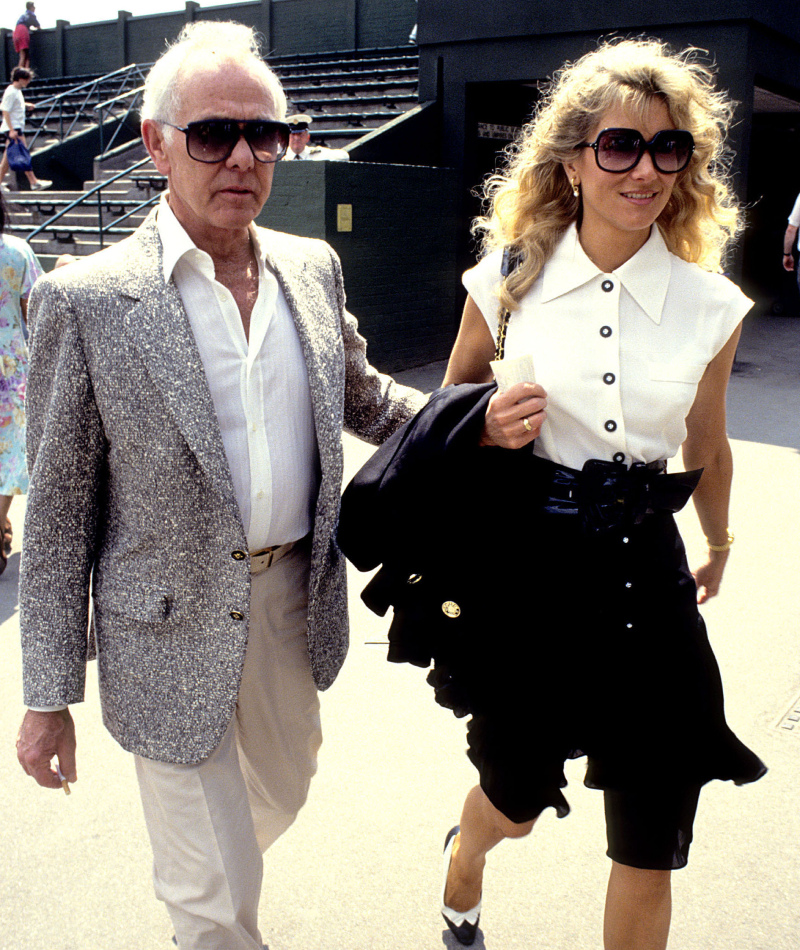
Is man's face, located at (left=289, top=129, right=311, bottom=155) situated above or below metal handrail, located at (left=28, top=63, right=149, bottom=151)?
below

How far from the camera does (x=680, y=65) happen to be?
2338mm

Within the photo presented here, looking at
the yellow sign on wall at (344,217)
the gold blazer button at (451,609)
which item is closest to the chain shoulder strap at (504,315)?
the gold blazer button at (451,609)

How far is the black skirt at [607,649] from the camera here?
2.25 meters

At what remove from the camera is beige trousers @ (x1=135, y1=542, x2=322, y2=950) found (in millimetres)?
2207

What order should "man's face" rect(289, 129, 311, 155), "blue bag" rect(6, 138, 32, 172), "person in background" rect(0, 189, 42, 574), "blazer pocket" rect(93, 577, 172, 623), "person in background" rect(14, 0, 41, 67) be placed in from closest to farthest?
"blazer pocket" rect(93, 577, 172, 623) < "person in background" rect(0, 189, 42, 574) < "man's face" rect(289, 129, 311, 155) < "blue bag" rect(6, 138, 32, 172) < "person in background" rect(14, 0, 41, 67)

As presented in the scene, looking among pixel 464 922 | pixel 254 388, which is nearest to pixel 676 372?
pixel 254 388

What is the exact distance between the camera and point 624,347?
90.4 inches

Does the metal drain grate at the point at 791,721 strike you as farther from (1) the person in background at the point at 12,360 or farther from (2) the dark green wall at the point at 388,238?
(2) the dark green wall at the point at 388,238

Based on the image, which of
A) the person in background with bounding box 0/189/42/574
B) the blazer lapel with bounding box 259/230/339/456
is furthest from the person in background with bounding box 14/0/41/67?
the blazer lapel with bounding box 259/230/339/456

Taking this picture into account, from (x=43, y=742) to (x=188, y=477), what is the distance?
0.65 meters

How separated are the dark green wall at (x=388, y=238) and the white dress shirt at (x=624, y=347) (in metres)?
7.92

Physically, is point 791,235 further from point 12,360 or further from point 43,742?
point 43,742

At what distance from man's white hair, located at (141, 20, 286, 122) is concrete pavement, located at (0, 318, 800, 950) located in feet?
3.89

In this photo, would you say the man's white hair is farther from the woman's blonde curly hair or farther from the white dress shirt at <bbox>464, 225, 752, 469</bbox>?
the white dress shirt at <bbox>464, 225, 752, 469</bbox>
